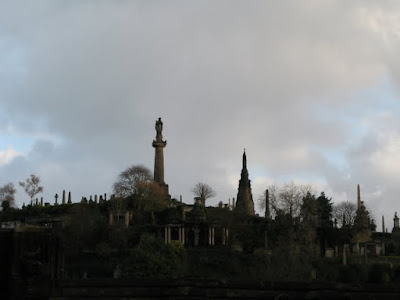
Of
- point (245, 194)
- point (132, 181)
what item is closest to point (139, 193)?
point (132, 181)

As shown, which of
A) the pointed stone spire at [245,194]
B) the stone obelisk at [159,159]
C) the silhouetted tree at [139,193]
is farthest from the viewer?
the pointed stone spire at [245,194]

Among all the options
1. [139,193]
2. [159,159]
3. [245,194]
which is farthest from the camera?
[245,194]

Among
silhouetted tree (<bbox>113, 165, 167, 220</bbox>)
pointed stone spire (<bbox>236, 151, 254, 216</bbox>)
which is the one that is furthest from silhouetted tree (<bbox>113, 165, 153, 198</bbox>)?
pointed stone spire (<bbox>236, 151, 254, 216</bbox>)

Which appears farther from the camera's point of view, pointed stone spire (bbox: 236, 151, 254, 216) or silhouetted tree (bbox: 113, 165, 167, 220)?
pointed stone spire (bbox: 236, 151, 254, 216)

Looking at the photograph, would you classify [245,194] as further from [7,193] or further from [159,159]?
[7,193]

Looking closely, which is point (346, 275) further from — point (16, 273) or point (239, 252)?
point (16, 273)

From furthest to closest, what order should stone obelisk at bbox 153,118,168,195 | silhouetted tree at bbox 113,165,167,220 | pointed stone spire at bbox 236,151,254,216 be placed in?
pointed stone spire at bbox 236,151,254,216 < stone obelisk at bbox 153,118,168,195 < silhouetted tree at bbox 113,165,167,220

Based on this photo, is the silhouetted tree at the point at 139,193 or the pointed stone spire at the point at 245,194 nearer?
the silhouetted tree at the point at 139,193

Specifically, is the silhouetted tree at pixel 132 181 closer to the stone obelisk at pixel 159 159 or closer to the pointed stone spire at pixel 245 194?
the stone obelisk at pixel 159 159

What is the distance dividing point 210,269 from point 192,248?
7.74 m

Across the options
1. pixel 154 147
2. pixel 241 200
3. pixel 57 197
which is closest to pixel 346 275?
pixel 241 200

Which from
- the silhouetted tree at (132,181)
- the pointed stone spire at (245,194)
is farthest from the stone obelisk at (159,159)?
the pointed stone spire at (245,194)

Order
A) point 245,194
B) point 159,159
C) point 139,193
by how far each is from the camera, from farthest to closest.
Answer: point 245,194, point 159,159, point 139,193

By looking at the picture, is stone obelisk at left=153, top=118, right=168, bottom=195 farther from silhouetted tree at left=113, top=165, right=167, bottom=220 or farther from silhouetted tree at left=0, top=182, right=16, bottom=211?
silhouetted tree at left=0, top=182, right=16, bottom=211
